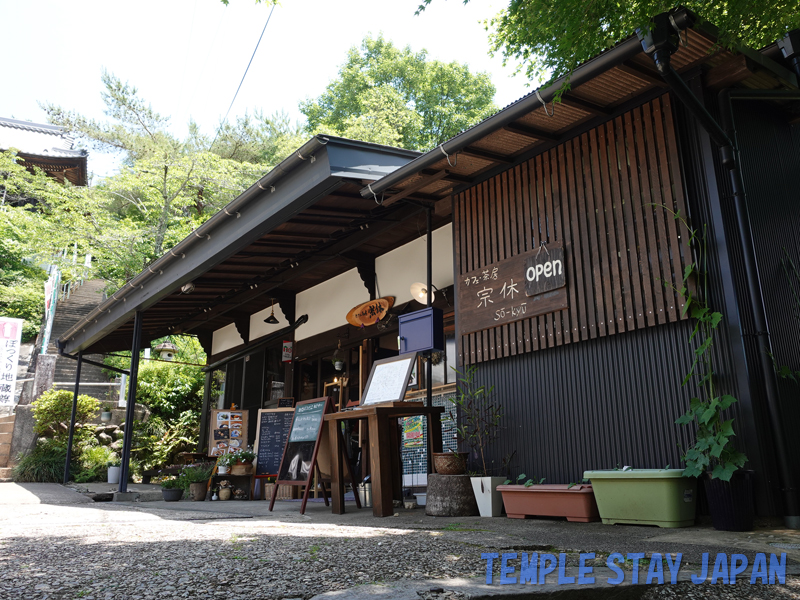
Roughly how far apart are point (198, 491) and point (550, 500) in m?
6.05

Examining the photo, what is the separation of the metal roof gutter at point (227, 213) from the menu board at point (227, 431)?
2.49 meters

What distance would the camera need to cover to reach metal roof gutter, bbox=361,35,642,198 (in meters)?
4.28

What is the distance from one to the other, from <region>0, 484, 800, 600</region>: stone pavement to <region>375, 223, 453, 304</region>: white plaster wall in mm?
3533

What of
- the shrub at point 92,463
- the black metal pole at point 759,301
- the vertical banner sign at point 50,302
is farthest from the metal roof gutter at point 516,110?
the vertical banner sign at point 50,302

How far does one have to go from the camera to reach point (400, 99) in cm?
2438

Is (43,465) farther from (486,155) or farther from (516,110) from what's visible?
(516,110)

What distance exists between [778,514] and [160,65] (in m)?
14.6

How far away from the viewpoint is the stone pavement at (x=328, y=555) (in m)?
2.17

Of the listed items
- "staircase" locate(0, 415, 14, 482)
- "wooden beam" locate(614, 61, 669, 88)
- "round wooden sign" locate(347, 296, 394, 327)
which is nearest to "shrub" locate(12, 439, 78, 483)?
"staircase" locate(0, 415, 14, 482)

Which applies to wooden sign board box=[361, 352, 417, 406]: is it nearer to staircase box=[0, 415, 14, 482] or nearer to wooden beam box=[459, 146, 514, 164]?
wooden beam box=[459, 146, 514, 164]

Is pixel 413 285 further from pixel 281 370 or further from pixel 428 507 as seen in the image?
pixel 281 370

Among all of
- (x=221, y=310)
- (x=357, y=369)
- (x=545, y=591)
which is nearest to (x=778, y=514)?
(x=545, y=591)

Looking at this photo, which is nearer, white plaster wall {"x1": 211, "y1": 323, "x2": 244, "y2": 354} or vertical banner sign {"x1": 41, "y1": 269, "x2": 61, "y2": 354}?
white plaster wall {"x1": 211, "y1": 323, "x2": 244, "y2": 354}

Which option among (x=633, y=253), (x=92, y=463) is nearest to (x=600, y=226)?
(x=633, y=253)
